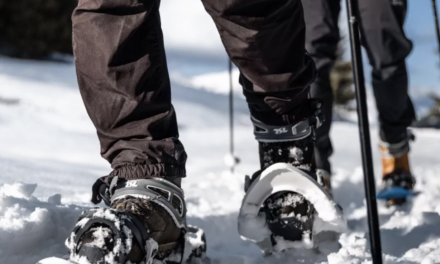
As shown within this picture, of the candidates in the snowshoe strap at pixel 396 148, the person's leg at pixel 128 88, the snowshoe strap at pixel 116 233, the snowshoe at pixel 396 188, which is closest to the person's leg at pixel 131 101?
the person's leg at pixel 128 88

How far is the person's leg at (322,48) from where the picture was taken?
248 centimetres

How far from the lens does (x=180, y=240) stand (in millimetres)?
1287

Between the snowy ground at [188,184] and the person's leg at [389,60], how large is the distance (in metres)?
0.42

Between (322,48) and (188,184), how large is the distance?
1.29m

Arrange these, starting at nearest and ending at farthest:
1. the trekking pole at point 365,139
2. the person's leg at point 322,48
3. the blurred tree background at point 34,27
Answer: the trekking pole at point 365,139 < the person's leg at point 322,48 < the blurred tree background at point 34,27

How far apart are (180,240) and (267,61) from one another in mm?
562

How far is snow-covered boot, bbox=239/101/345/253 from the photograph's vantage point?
59.6 inches

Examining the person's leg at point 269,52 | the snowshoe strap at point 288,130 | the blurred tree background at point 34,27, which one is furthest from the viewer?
the blurred tree background at point 34,27

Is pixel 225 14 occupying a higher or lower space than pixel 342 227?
higher

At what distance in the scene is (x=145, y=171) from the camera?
1.26 m

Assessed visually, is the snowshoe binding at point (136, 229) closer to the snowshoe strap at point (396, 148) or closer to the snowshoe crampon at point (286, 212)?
the snowshoe crampon at point (286, 212)

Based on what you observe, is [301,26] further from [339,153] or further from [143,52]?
[339,153]

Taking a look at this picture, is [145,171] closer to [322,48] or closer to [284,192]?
[284,192]

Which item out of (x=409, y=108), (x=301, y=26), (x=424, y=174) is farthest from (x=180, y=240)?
(x=424, y=174)
